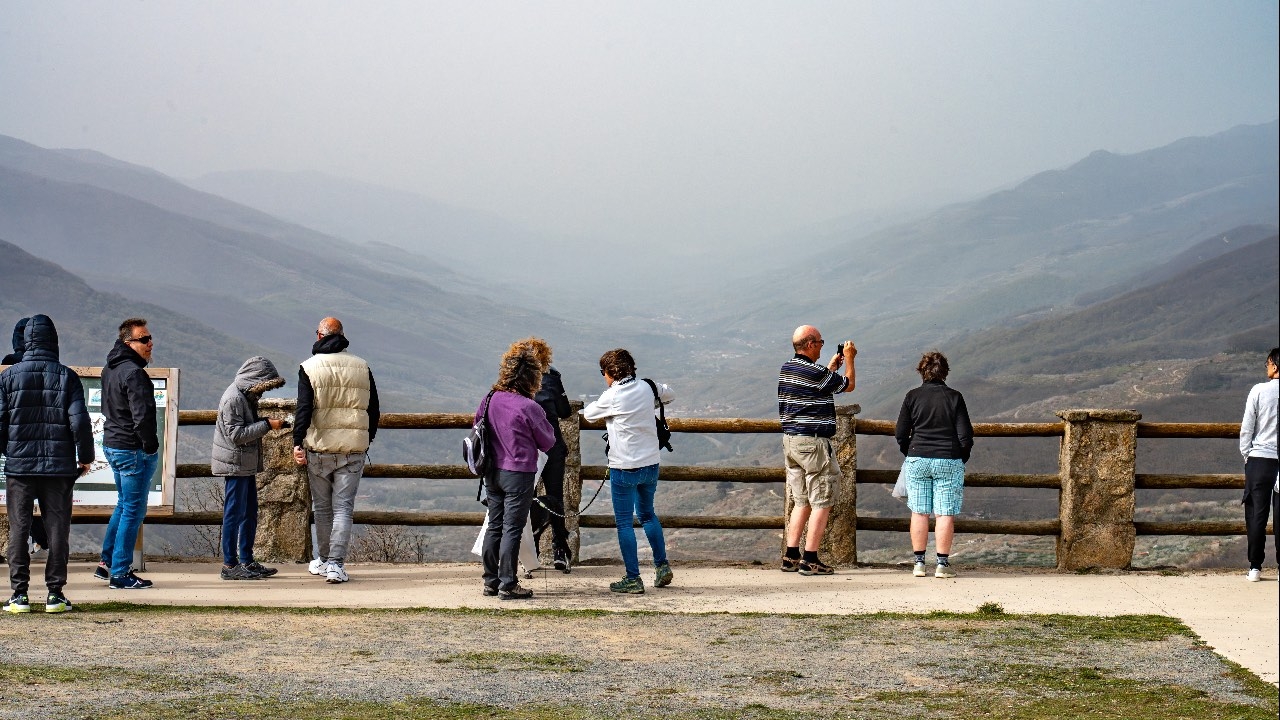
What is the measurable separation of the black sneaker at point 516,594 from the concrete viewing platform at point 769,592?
2.3 inches

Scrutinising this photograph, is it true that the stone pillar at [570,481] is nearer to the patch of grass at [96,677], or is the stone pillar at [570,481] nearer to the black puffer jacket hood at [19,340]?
the black puffer jacket hood at [19,340]

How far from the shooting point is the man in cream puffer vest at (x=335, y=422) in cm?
842

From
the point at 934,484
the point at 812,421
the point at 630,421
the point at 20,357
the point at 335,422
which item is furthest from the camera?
the point at 934,484

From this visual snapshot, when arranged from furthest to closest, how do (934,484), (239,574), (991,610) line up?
(934,484) < (239,574) < (991,610)

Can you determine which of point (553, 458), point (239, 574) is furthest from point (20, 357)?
point (553, 458)

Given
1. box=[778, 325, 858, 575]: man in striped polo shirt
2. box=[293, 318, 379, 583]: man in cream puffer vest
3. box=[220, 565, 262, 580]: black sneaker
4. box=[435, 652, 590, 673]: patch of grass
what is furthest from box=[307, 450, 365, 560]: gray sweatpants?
box=[778, 325, 858, 575]: man in striped polo shirt

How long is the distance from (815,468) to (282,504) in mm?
4110

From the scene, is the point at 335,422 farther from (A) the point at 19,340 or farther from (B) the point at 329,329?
(A) the point at 19,340

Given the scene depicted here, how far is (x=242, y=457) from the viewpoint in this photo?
28.3 ft

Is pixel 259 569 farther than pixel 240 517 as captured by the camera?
Yes

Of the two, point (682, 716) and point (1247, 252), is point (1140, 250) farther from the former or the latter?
point (682, 716)

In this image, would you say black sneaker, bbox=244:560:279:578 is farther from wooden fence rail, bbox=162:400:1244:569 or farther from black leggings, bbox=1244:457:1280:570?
black leggings, bbox=1244:457:1280:570

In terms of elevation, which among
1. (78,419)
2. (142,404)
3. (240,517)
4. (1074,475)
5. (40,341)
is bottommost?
(240,517)

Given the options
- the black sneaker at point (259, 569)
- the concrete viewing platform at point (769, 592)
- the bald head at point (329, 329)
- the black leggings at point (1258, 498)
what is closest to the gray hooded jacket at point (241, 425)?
the bald head at point (329, 329)
